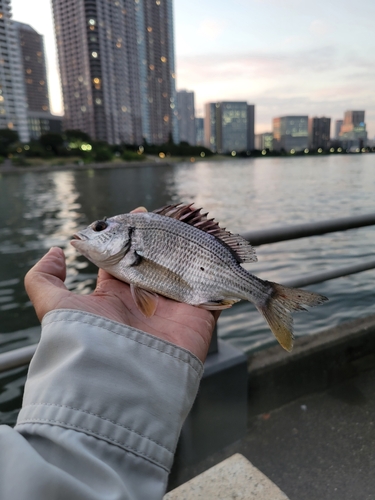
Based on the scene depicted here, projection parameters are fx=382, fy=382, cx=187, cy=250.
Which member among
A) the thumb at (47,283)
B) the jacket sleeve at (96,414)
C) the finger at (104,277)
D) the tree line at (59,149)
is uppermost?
the tree line at (59,149)

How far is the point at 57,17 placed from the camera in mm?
176000

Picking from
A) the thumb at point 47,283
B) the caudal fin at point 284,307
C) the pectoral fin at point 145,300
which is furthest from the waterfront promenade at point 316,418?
the thumb at point 47,283

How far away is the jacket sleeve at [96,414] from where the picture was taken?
1.10 m

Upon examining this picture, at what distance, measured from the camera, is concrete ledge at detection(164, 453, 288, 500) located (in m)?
2.25

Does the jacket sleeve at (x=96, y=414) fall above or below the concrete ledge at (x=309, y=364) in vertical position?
above

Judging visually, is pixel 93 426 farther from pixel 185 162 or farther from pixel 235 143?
pixel 235 143

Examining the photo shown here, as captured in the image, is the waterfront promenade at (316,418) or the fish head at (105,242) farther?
the waterfront promenade at (316,418)

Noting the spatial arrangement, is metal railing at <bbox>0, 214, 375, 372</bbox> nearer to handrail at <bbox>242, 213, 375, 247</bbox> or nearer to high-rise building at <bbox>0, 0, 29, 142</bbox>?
handrail at <bbox>242, 213, 375, 247</bbox>

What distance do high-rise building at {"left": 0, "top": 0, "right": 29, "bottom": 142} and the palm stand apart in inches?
6134

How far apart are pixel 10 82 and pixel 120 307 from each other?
171932mm

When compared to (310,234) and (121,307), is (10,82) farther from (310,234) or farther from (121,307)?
(121,307)

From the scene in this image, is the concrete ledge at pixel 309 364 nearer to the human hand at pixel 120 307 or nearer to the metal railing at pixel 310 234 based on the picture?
the metal railing at pixel 310 234

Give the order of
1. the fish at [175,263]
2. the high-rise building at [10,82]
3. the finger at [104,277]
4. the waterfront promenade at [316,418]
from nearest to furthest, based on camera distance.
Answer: the fish at [175,263] → the finger at [104,277] → the waterfront promenade at [316,418] → the high-rise building at [10,82]

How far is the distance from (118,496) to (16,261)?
1647 cm
